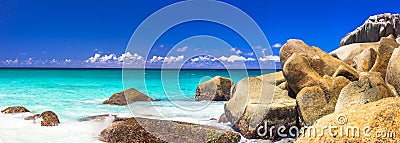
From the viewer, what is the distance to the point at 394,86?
9641 mm

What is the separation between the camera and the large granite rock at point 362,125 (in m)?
4.82

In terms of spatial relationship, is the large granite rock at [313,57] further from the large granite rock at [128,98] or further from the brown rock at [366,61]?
the large granite rock at [128,98]

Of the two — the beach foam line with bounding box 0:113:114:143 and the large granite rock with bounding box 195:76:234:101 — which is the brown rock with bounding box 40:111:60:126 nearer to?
the beach foam line with bounding box 0:113:114:143

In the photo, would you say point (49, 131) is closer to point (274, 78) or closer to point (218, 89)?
point (274, 78)

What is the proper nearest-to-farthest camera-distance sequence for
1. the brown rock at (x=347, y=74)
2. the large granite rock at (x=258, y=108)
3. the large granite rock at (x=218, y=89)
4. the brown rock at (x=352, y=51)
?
1. the large granite rock at (x=258, y=108)
2. the brown rock at (x=347, y=74)
3. the brown rock at (x=352, y=51)
4. the large granite rock at (x=218, y=89)

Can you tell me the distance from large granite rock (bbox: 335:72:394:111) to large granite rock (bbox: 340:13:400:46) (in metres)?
17.4

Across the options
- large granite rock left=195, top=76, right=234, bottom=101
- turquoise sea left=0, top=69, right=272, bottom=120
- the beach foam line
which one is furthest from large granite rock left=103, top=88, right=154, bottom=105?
the beach foam line

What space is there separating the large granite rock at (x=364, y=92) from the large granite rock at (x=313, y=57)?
11.3 ft

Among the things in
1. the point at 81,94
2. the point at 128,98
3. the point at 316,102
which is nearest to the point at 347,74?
the point at 316,102

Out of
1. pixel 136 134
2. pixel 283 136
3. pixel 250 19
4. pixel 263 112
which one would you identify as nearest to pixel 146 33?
pixel 250 19

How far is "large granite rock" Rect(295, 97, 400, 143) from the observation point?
482cm

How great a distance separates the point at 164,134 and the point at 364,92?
478 centimetres

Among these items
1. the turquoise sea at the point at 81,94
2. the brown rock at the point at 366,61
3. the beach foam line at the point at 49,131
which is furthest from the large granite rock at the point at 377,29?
the beach foam line at the point at 49,131

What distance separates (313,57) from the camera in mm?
11922
